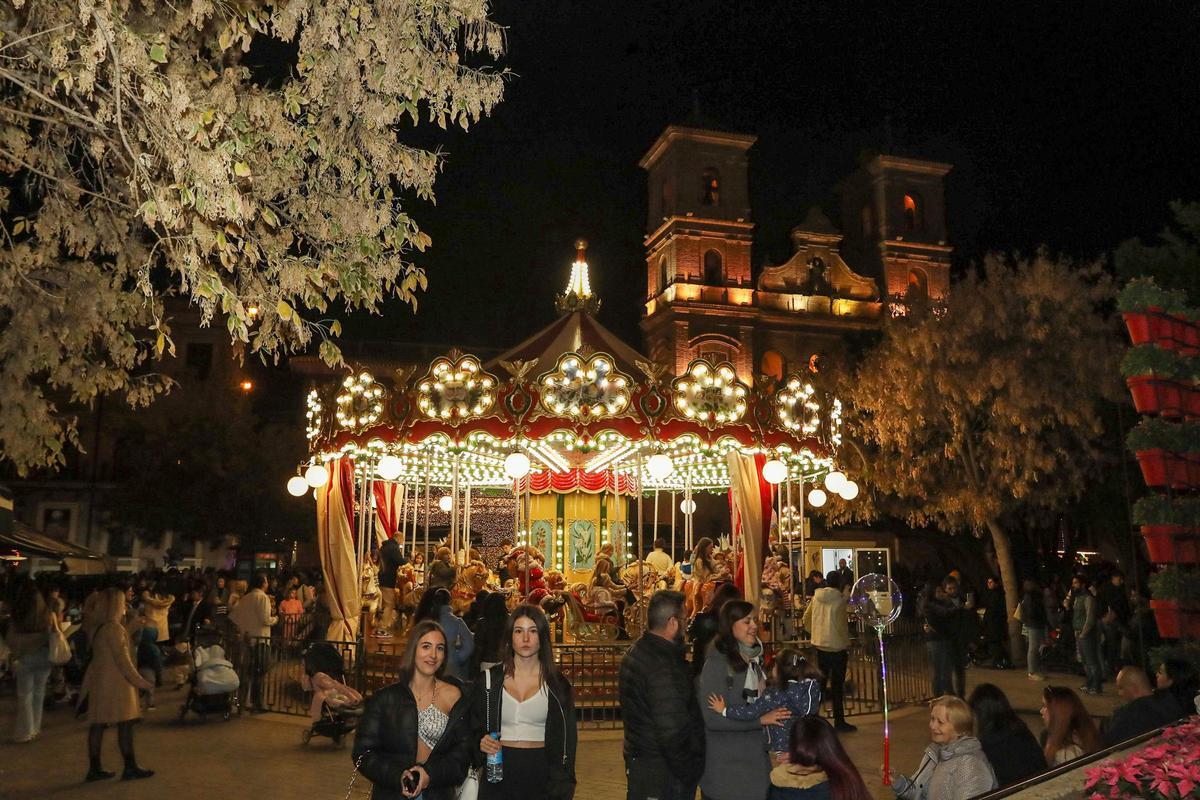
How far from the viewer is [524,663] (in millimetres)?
4480

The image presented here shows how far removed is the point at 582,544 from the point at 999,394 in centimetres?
1033

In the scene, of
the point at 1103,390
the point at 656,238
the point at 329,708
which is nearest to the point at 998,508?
the point at 1103,390

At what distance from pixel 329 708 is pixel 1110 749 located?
23.8 ft

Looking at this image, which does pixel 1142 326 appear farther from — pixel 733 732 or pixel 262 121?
pixel 262 121

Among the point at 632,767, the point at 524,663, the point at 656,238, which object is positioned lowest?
the point at 632,767

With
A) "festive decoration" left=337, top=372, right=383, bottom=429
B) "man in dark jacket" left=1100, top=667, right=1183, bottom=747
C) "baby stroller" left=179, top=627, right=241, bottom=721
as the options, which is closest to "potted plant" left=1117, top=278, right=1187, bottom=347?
"man in dark jacket" left=1100, top=667, right=1183, bottom=747

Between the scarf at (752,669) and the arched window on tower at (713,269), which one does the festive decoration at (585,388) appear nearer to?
the scarf at (752,669)

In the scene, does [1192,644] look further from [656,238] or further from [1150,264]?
[656,238]

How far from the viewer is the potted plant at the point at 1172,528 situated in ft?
26.6

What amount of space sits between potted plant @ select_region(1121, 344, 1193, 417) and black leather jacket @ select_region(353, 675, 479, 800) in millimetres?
6749

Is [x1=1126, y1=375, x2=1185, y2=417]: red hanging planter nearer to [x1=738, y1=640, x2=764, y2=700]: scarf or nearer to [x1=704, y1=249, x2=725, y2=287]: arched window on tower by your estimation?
[x1=738, y1=640, x2=764, y2=700]: scarf

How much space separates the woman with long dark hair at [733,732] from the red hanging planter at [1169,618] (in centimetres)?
509

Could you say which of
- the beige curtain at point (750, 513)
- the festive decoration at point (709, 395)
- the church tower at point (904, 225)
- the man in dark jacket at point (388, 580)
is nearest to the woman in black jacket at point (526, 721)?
the beige curtain at point (750, 513)

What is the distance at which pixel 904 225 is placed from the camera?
44.6m
